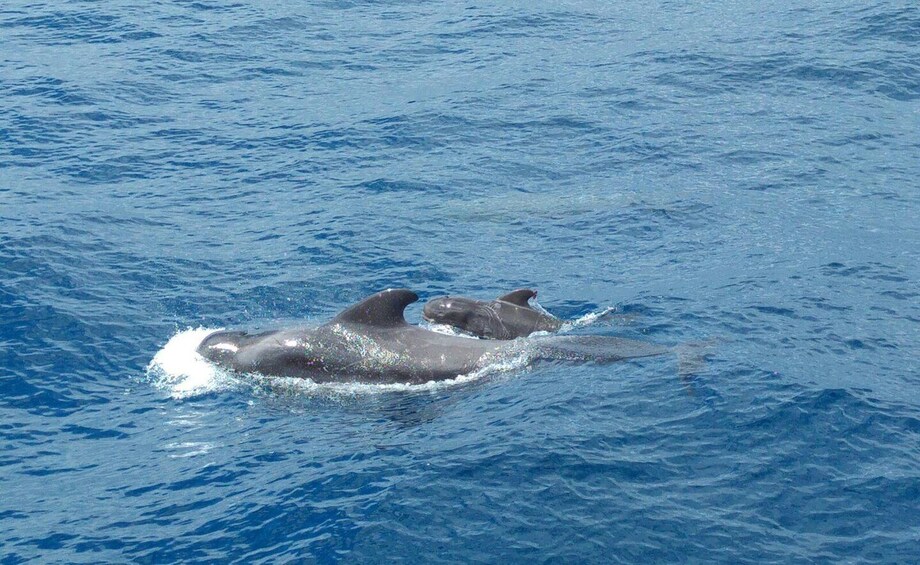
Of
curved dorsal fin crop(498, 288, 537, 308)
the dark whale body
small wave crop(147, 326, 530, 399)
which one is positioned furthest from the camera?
curved dorsal fin crop(498, 288, 537, 308)

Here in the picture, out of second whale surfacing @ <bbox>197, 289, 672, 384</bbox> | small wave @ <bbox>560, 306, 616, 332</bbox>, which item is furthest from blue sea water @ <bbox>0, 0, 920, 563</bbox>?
second whale surfacing @ <bbox>197, 289, 672, 384</bbox>

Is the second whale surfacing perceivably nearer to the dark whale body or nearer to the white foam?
the white foam

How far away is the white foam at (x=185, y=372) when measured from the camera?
57.9ft

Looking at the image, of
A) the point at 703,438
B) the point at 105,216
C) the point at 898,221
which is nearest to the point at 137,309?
the point at 105,216

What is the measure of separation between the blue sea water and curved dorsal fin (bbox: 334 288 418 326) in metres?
1.19

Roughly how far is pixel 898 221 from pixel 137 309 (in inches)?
615

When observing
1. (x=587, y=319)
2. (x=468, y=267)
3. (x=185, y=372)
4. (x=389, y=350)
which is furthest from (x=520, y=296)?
(x=185, y=372)

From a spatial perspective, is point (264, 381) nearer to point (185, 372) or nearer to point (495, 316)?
point (185, 372)

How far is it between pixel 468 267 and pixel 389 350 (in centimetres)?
520

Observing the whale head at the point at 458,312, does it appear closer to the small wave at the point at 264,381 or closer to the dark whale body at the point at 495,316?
the dark whale body at the point at 495,316

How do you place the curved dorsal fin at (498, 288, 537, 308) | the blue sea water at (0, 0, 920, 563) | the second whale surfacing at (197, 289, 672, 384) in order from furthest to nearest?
1. the curved dorsal fin at (498, 288, 537, 308)
2. the second whale surfacing at (197, 289, 672, 384)
3. the blue sea water at (0, 0, 920, 563)

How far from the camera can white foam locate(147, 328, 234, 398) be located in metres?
17.7

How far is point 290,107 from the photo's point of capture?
33.0 m

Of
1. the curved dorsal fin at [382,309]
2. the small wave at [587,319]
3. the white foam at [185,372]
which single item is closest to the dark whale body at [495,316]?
the small wave at [587,319]
